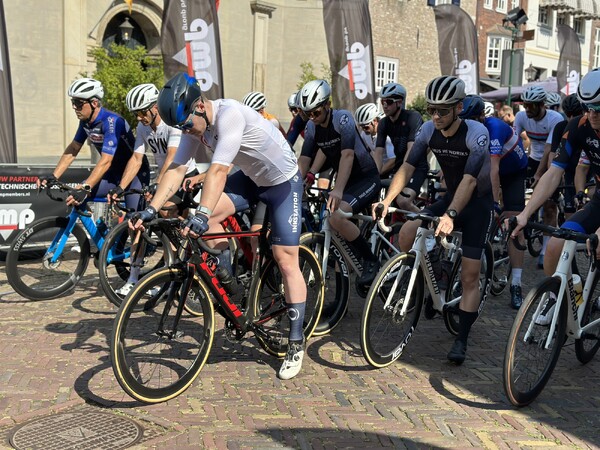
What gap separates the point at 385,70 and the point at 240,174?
33831 mm

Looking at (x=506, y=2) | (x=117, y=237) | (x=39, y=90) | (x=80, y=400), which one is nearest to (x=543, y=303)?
(x=80, y=400)

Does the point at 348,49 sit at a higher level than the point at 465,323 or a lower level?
higher

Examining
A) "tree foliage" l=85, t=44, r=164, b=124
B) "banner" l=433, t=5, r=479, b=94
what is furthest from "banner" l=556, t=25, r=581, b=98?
"tree foliage" l=85, t=44, r=164, b=124

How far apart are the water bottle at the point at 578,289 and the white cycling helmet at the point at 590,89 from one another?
3.83 ft

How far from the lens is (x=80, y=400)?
4371 mm

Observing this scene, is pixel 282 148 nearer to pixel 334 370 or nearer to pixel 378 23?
pixel 334 370

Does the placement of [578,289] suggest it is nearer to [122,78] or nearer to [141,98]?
[141,98]

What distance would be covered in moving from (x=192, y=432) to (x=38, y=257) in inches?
140

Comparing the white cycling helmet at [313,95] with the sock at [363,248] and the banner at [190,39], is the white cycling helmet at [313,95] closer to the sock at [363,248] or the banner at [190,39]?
the sock at [363,248]

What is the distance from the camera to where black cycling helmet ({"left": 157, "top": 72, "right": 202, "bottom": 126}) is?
13.4 ft

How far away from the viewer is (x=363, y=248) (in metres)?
6.20

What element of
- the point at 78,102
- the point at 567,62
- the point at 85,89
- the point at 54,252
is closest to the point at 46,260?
the point at 54,252

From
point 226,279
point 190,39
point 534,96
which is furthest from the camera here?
point 190,39

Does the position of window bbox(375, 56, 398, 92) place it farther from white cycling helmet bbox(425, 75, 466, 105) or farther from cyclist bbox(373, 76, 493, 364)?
white cycling helmet bbox(425, 75, 466, 105)
